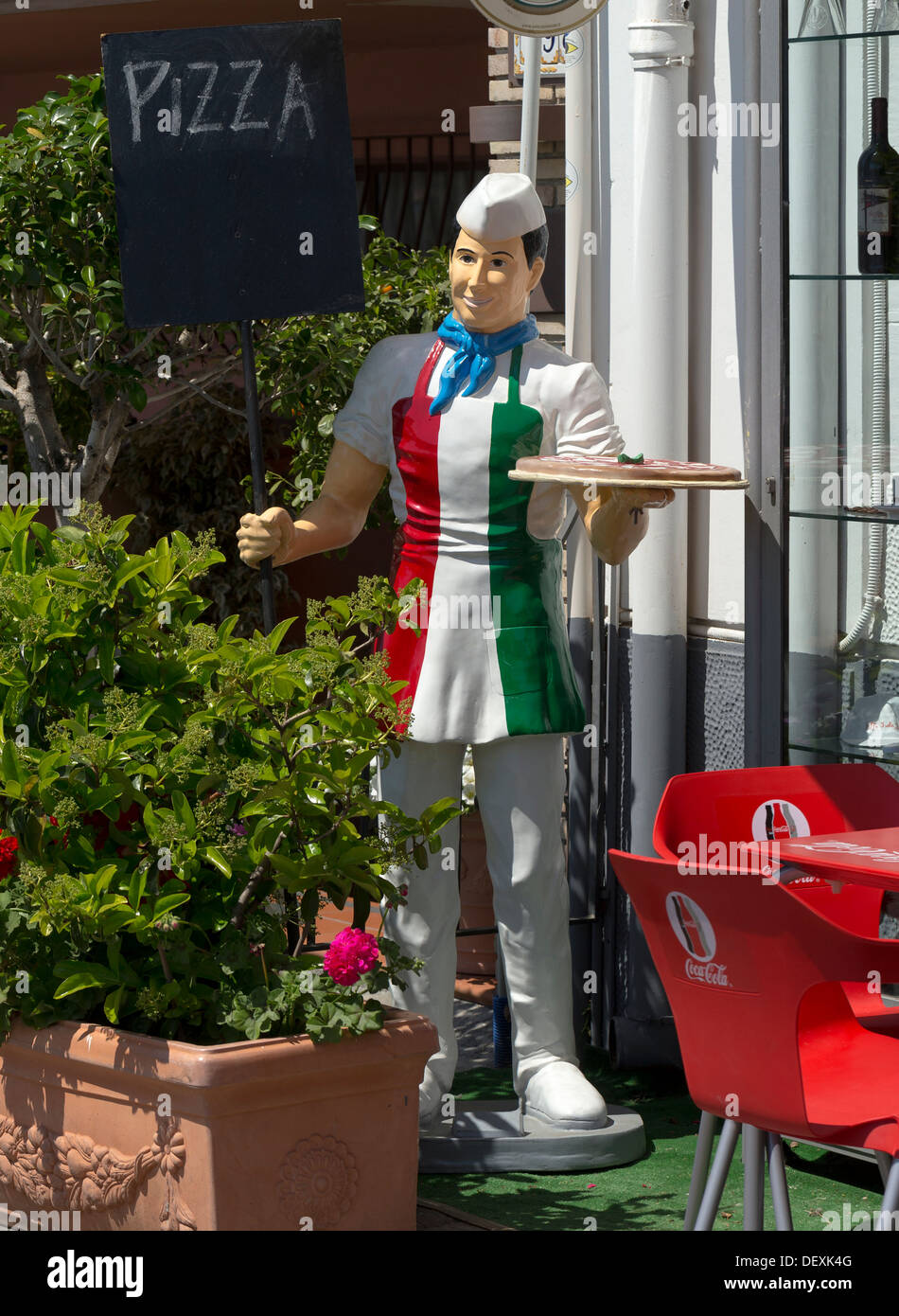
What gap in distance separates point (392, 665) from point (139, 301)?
100 cm

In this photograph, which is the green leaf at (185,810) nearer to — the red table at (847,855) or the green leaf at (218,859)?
the green leaf at (218,859)

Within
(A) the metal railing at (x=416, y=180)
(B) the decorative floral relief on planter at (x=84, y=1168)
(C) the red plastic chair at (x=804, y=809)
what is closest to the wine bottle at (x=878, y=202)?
(C) the red plastic chair at (x=804, y=809)

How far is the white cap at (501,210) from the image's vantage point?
4066mm

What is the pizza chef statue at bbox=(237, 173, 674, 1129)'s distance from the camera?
407cm

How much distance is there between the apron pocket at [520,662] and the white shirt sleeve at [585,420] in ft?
1.39

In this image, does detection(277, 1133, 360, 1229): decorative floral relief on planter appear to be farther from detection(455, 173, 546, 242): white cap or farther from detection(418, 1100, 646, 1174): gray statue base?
detection(455, 173, 546, 242): white cap

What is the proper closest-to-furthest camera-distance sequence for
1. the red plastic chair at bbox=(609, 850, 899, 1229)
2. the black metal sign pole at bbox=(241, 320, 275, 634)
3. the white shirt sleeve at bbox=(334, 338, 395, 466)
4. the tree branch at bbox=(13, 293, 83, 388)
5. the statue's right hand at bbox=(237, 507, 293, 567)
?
1. the red plastic chair at bbox=(609, 850, 899, 1229)
2. the black metal sign pole at bbox=(241, 320, 275, 634)
3. the statue's right hand at bbox=(237, 507, 293, 567)
4. the white shirt sleeve at bbox=(334, 338, 395, 466)
5. the tree branch at bbox=(13, 293, 83, 388)

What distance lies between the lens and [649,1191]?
3938mm

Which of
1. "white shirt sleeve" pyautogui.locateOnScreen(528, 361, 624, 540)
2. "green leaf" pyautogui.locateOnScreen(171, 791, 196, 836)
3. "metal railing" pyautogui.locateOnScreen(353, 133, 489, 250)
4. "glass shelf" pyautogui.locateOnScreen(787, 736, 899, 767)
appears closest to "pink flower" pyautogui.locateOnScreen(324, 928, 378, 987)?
"green leaf" pyautogui.locateOnScreen(171, 791, 196, 836)

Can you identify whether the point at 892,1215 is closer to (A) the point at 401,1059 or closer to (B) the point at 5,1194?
(A) the point at 401,1059

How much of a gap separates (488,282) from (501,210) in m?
0.16

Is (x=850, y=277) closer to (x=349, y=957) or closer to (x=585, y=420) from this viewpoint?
(x=585, y=420)

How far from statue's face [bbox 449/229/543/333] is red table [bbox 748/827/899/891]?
1.55 m
